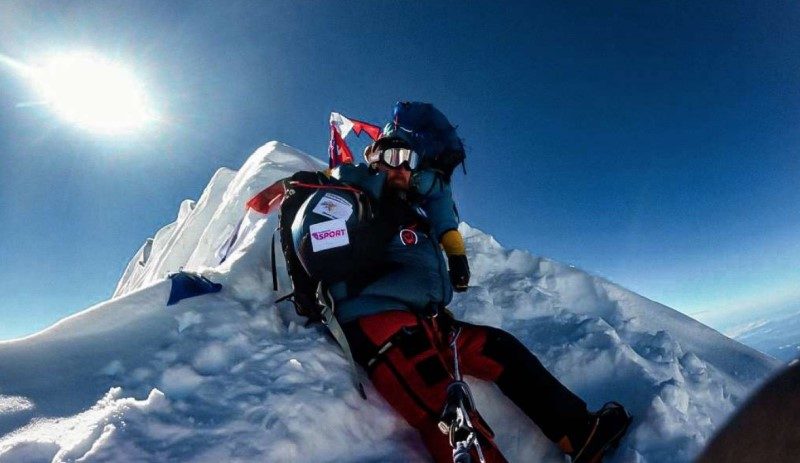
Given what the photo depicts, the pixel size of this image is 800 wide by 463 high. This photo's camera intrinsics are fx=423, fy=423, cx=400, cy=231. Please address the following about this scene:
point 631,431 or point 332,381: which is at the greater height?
point 332,381

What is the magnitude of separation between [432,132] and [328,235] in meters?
4.27

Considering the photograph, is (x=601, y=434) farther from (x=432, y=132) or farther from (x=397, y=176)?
(x=432, y=132)

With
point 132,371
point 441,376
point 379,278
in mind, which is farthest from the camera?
point 379,278

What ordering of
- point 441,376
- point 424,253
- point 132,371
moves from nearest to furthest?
point 132,371 → point 441,376 → point 424,253

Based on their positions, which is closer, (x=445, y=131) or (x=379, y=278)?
(x=379, y=278)

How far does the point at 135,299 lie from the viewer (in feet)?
11.2

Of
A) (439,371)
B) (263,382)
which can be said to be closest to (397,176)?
(439,371)

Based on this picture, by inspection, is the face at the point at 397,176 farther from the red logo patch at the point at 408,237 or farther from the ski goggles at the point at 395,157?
the red logo patch at the point at 408,237

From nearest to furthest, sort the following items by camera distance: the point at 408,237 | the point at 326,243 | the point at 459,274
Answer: the point at 326,243, the point at 408,237, the point at 459,274

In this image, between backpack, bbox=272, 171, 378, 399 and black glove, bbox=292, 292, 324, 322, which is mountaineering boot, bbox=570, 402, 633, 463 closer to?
backpack, bbox=272, 171, 378, 399

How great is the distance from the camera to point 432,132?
7.12m

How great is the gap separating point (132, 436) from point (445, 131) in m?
6.11

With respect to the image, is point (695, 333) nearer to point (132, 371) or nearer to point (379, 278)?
point (379, 278)

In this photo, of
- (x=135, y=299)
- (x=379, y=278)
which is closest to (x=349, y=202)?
(x=379, y=278)
